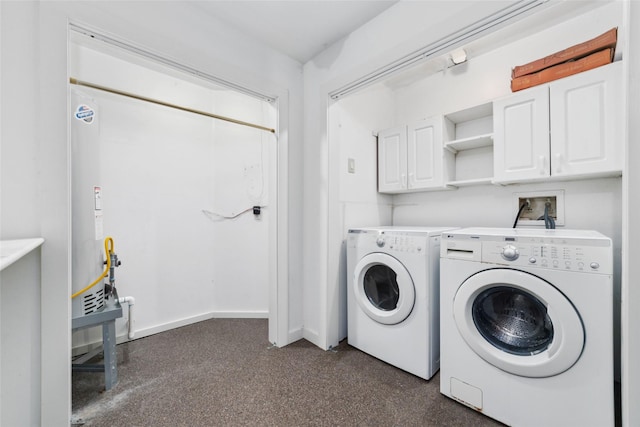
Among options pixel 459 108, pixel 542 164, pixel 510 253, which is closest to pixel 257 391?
pixel 510 253

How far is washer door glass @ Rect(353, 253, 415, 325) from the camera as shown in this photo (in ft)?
5.62

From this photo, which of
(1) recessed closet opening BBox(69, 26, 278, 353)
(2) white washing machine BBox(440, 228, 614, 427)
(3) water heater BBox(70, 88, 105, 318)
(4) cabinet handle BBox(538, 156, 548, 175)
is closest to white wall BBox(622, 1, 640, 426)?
(2) white washing machine BBox(440, 228, 614, 427)

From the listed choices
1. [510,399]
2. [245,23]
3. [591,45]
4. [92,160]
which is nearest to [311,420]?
[510,399]

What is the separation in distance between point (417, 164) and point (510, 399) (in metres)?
1.65

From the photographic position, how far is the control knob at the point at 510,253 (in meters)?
1.27

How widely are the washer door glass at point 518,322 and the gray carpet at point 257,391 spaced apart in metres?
0.39

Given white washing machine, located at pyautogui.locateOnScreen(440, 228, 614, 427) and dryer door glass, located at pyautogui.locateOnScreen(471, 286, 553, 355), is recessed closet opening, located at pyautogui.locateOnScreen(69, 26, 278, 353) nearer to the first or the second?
white washing machine, located at pyautogui.locateOnScreen(440, 228, 614, 427)

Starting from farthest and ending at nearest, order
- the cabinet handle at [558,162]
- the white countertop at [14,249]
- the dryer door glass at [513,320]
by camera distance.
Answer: the cabinet handle at [558,162]
the dryer door glass at [513,320]
the white countertop at [14,249]

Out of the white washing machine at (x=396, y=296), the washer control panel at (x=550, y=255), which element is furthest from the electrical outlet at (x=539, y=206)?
the washer control panel at (x=550, y=255)

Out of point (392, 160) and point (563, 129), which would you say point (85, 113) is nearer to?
point (392, 160)

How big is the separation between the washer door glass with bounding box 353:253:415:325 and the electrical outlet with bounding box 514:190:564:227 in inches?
40.3

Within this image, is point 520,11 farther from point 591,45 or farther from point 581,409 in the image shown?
point 581,409

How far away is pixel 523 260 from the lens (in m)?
1.26

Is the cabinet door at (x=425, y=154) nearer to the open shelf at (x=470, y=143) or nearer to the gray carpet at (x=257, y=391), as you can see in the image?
the open shelf at (x=470, y=143)
